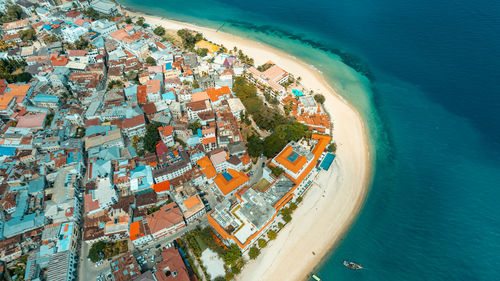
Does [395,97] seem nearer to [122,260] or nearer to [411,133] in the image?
[411,133]

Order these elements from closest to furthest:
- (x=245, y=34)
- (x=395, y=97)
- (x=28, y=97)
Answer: (x=28, y=97), (x=395, y=97), (x=245, y=34)

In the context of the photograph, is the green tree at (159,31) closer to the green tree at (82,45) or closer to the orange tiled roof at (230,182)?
the green tree at (82,45)

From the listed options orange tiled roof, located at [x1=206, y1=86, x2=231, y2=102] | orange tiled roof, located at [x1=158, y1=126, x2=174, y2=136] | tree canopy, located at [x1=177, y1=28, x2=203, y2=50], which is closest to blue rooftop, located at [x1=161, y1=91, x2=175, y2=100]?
orange tiled roof, located at [x1=206, y1=86, x2=231, y2=102]

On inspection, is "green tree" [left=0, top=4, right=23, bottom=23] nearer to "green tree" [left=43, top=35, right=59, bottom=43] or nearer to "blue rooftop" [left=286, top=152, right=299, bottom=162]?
"green tree" [left=43, top=35, right=59, bottom=43]

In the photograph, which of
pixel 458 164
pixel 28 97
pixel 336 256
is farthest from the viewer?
pixel 28 97

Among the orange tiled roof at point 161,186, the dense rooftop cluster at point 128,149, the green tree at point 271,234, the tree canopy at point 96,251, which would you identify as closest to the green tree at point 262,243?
the green tree at point 271,234

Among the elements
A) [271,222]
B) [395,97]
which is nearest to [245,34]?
[395,97]

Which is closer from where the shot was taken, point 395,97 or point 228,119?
point 228,119
